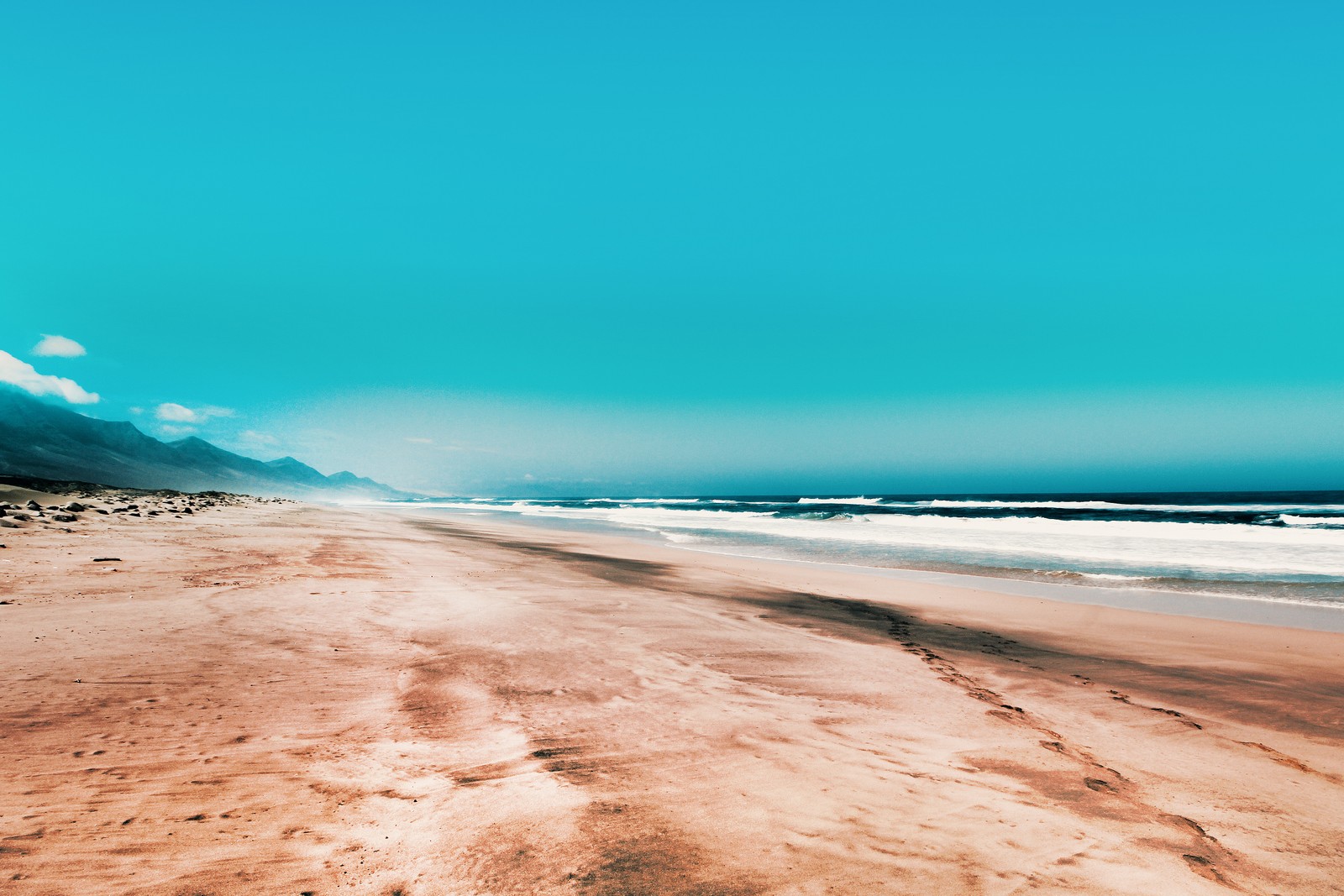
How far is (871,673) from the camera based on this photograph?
21.4 ft

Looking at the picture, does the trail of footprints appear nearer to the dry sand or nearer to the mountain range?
the dry sand

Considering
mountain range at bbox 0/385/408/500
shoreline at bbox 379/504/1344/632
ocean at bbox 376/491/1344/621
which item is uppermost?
mountain range at bbox 0/385/408/500

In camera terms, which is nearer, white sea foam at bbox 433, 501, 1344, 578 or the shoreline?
the shoreline

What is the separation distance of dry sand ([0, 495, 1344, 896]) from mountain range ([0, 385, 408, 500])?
67.3 metres

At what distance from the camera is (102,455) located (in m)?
101

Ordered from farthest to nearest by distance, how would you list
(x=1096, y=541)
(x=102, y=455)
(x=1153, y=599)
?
(x=102, y=455), (x=1096, y=541), (x=1153, y=599)

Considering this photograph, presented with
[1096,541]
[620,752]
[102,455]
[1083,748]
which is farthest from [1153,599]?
[102,455]

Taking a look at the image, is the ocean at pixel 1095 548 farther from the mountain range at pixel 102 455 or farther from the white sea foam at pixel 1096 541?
the mountain range at pixel 102 455

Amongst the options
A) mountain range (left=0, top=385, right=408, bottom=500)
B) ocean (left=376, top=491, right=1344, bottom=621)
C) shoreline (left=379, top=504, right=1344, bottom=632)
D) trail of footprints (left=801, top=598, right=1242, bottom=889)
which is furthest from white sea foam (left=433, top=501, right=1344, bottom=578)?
mountain range (left=0, top=385, right=408, bottom=500)

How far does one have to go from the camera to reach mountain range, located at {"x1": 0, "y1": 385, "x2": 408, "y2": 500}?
7300cm

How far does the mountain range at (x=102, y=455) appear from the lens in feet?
240

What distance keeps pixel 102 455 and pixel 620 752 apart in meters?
138

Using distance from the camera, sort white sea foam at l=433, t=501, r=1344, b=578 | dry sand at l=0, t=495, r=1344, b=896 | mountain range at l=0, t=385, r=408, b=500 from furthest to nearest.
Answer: mountain range at l=0, t=385, r=408, b=500 < white sea foam at l=433, t=501, r=1344, b=578 < dry sand at l=0, t=495, r=1344, b=896

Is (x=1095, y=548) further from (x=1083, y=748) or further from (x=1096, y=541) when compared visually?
(x=1083, y=748)
